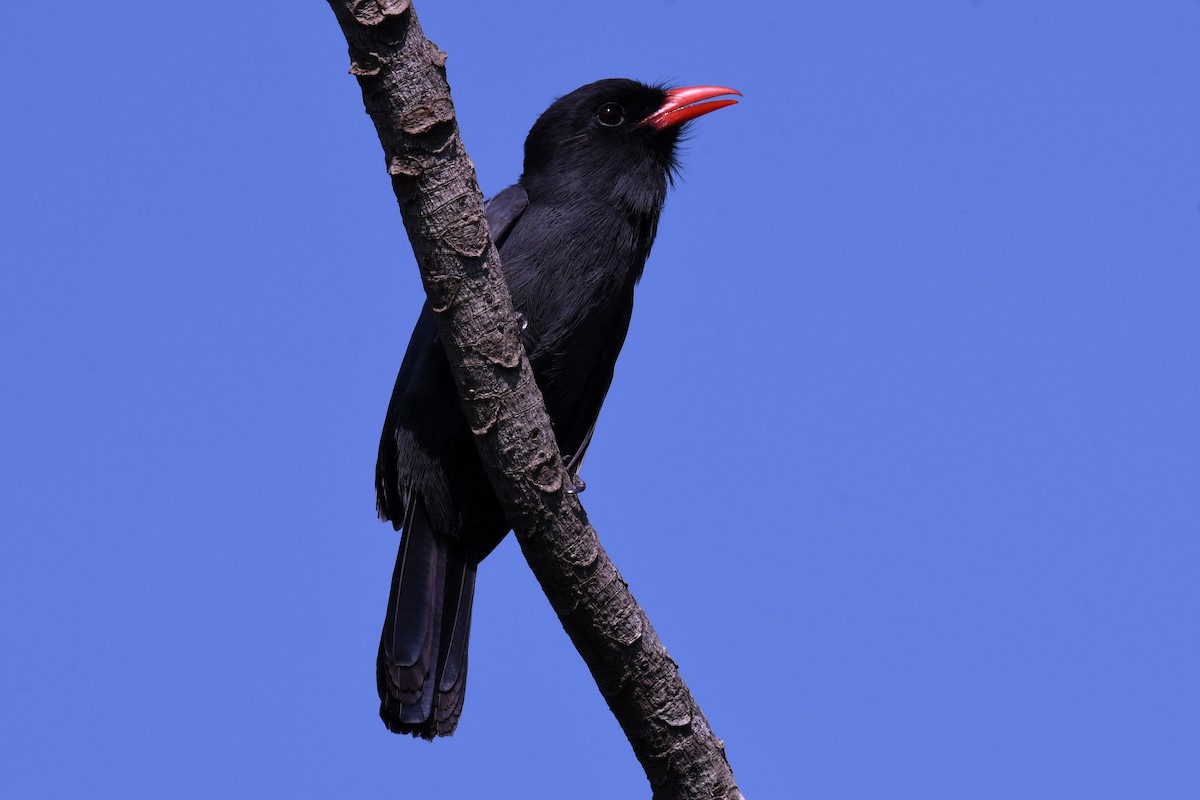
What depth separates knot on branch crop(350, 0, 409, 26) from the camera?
296 cm

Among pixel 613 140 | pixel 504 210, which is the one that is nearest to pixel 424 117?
pixel 504 210

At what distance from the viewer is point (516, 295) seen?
431 cm

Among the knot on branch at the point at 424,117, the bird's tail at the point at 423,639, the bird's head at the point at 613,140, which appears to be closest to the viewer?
the knot on branch at the point at 424,117

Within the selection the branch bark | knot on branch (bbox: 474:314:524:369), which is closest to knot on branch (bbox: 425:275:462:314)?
the branch bark

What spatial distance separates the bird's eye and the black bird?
0.16m

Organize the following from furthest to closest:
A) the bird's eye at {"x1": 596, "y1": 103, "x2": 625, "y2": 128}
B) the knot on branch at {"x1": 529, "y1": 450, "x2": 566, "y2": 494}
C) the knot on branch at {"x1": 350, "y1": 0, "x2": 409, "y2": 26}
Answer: the bird's eye at {"x1": 596, "y1": 103, "x2": 625, "y2": 128}
the knot on branch at {"x1": 529, "y1": 450, "x2": 566, "y2": 494}
the knot on branch at {"x1": 350, "y1": 0, "x2": 409, "y2": 26}

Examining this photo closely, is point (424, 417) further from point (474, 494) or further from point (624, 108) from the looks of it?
point (624, 108)

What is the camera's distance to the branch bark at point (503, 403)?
305cm

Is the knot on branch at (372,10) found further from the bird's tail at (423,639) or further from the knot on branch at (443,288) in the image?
the bird's tail at (423,639)

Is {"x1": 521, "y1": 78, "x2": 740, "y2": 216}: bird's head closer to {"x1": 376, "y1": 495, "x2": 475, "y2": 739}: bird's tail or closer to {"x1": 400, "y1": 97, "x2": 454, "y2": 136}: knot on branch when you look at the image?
{"x1": 376, "y1": 495, "x2": 475, "y2": 739}: bird's tail

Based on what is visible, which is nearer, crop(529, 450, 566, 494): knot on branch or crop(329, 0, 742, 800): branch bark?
crop(329, 0, 742, 800): branch bark

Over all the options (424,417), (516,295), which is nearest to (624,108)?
(516,295)

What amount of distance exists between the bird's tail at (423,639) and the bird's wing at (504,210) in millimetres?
959

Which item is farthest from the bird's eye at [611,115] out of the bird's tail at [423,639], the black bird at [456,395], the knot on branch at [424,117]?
the knot on branch at [424,117]
